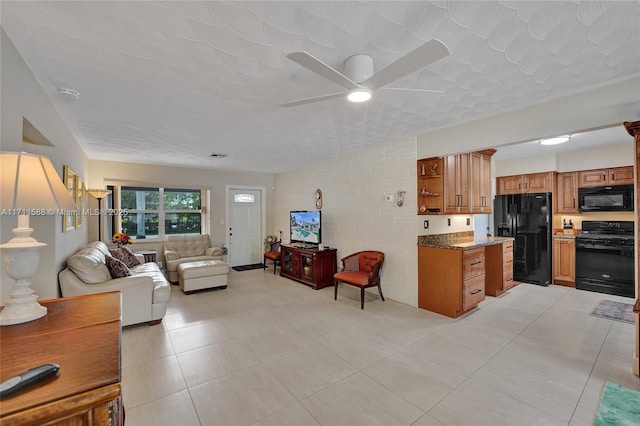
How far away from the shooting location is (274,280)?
553cm

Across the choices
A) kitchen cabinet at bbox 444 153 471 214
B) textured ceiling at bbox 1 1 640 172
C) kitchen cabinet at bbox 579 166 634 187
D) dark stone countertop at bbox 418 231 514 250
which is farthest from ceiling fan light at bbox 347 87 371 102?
kitchen cabinet at bbox 579 166 634 187

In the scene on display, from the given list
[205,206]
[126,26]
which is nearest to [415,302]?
[126,26]

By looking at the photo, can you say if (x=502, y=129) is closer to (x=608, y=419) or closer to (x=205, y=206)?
(x=608, y=419)

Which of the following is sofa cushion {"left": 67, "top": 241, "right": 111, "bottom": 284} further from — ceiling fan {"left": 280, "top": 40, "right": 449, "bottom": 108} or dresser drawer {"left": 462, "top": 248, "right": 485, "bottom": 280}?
dresser drawer {"left": 462, "top": 248, "right": 485, "bottom": 280}

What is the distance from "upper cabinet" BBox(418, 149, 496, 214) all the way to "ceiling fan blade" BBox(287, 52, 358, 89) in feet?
7.76

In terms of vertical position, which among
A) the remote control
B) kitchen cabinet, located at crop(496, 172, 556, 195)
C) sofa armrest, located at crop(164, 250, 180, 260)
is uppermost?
kitchen cabinet, located at crop(496, 172, 556, 195)

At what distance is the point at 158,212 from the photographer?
6027mm

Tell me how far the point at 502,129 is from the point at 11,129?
4128 millimetres

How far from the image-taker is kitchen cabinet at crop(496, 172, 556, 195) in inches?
205

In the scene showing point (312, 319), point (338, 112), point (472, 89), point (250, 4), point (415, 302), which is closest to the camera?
point (250, 4)

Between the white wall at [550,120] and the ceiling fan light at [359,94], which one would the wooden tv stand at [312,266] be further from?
the ceiling fan light at [359,94]

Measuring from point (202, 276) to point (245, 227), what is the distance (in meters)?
2.50

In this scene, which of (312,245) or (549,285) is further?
(312,245)

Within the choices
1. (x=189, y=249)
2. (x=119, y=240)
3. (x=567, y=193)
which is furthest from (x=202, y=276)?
(x=567, y=193)
